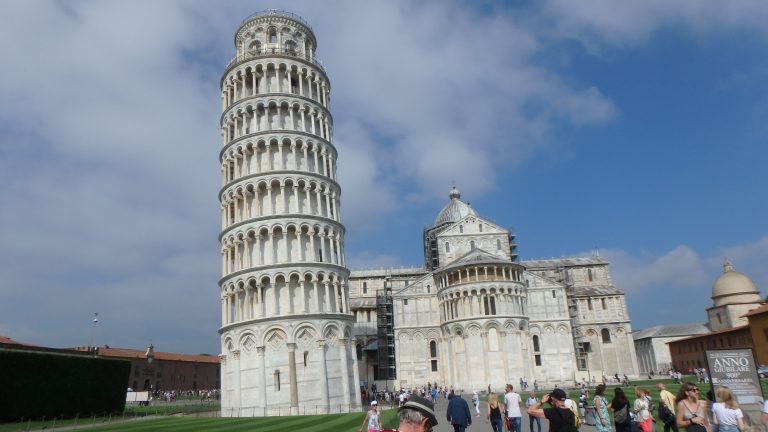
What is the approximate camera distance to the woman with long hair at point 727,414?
362 inches

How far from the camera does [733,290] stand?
74750 millimetres

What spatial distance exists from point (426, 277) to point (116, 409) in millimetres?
33955

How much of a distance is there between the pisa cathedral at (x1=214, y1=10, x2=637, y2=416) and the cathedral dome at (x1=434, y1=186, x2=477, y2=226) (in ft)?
33.5

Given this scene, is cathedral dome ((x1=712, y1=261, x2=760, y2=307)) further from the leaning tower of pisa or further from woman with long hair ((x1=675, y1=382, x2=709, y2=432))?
woman with long hair ((x1=675, y1=382, x2=709, y2=432))

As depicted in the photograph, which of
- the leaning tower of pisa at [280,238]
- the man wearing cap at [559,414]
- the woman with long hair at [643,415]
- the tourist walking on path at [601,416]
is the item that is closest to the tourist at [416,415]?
the man wearing cap at [559,414]

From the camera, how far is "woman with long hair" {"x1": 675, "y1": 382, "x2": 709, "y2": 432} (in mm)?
9828

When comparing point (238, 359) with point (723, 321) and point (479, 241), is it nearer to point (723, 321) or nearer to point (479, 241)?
point (479, 241)

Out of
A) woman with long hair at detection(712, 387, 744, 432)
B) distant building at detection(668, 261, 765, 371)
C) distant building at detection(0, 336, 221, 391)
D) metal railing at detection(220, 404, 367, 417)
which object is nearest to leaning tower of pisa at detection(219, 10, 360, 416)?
metal railing at detection(220, 404, 367, 417)

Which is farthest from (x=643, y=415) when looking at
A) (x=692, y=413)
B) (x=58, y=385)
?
(x=58, y=385)

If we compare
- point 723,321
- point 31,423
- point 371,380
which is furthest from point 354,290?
point 723,321

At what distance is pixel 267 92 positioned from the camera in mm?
40969

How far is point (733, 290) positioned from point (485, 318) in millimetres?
44443

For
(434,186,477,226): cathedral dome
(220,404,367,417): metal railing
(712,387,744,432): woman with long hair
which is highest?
(434,186,477,226): cathedral dome

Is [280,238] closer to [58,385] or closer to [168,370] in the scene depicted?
[58,385]
